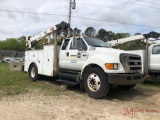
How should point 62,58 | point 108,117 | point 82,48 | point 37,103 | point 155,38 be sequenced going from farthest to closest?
point 155,38 → point 62,58 → point 82,48 → point 37,103 → point 108,117

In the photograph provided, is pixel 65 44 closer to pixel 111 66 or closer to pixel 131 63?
pixel 111 66

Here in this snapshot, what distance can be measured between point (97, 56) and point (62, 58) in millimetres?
2316

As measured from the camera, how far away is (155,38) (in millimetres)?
13898

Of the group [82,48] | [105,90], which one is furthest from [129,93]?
[82,48]

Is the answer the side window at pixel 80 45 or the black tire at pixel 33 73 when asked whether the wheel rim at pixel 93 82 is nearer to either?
the side window at pixel 80 45

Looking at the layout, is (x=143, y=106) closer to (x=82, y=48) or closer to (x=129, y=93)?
(x=129, y=93)

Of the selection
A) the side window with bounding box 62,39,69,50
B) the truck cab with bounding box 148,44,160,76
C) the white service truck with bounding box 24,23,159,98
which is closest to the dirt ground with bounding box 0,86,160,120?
the white service truck with bounding box 24,23,159,98

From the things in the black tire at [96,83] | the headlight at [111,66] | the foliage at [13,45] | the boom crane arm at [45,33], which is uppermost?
the foliage at [13,45]

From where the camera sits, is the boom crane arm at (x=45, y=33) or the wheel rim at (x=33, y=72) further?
the wheel rim at (x=33, y=72)

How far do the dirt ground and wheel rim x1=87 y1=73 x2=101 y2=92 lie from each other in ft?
1.38

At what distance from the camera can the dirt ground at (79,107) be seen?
6.24 meters

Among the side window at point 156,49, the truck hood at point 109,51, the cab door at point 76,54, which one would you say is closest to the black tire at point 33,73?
the cab door at point 76,54

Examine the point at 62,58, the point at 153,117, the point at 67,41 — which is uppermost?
the point at 67,41

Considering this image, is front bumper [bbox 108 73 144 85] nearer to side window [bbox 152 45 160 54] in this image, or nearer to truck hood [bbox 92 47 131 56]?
truck hood [bbox 92 47 131 56]
